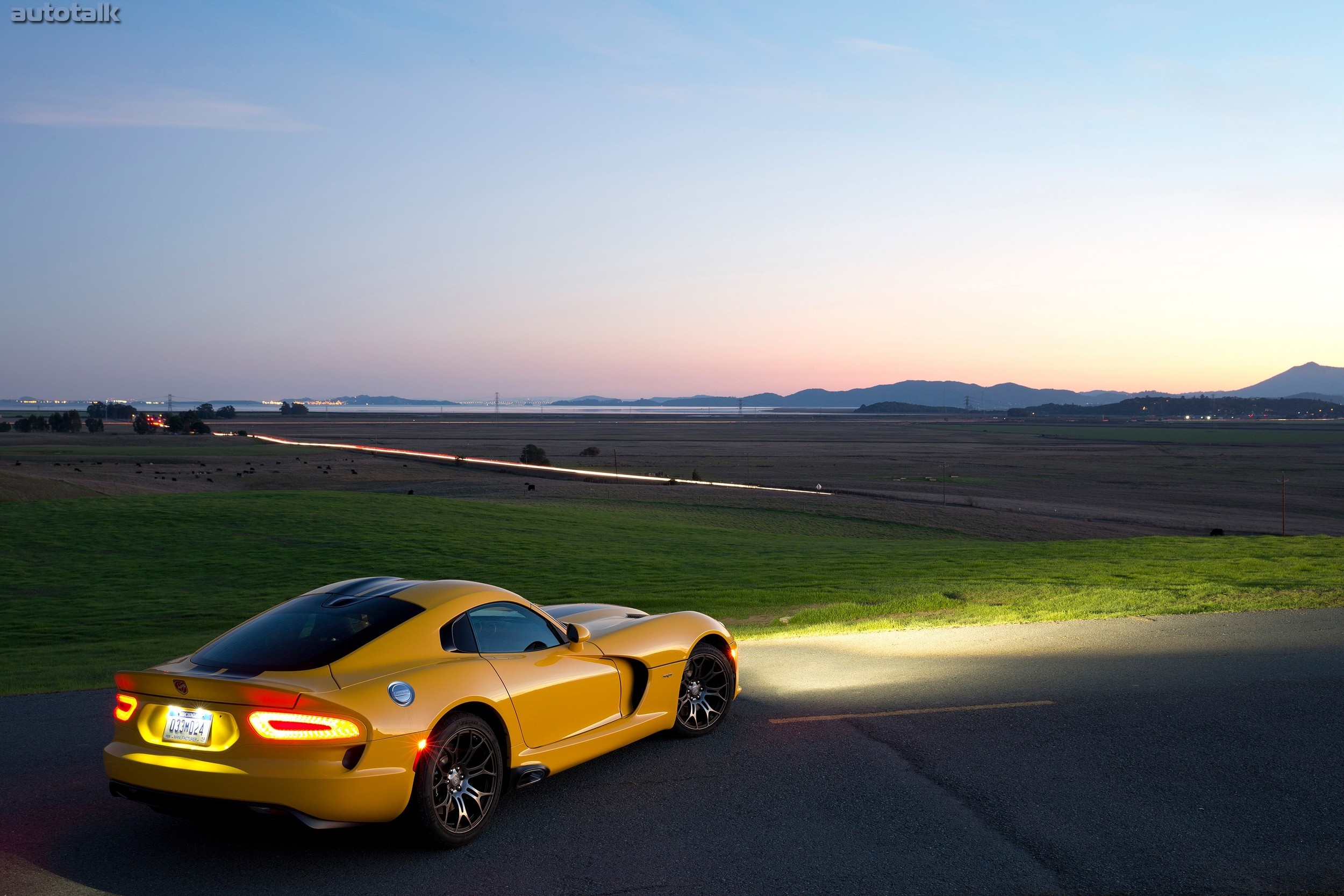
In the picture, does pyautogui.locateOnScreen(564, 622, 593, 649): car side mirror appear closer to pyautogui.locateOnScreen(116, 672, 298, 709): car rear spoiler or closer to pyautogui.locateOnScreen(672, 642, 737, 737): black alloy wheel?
pyautogui.locateOnScreen(672, 642, 737, 737): black alloy wheel

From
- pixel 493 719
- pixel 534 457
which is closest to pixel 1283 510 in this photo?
pixel 493 719

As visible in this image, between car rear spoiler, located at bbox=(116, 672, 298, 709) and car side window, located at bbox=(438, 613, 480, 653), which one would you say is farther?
car side window, located at bbox=(438, 613, 480, 653)

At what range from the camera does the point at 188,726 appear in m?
5.44

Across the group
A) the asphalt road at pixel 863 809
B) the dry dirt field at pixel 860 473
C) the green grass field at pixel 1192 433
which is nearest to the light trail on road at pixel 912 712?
the asphalt road at pixel 863 809

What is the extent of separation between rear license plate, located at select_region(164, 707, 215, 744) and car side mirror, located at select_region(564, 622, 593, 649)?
91.6 inches

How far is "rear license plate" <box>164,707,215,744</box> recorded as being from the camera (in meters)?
5.38

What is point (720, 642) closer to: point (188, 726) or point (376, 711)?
point (376, 711)

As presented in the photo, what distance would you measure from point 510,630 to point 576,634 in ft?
1.55

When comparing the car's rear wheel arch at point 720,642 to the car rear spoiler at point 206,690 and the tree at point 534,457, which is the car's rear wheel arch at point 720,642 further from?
the tree at point 534,457

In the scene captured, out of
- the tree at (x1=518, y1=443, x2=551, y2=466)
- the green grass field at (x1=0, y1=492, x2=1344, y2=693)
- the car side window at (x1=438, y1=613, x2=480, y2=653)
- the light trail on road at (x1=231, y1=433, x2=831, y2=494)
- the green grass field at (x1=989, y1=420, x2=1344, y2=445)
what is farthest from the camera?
the green grass field at (x1=989, y1=420, x2=1344, y2=445)

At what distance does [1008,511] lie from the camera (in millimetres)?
39219

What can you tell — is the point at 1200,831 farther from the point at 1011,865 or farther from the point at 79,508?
the point at 79,508

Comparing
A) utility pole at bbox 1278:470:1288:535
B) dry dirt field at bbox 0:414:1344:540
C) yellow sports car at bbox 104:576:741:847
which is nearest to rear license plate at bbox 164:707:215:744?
yellow sports car at bbox 104:576:741:847

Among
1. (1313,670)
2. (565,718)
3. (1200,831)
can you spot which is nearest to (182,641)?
(565,718)
